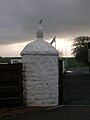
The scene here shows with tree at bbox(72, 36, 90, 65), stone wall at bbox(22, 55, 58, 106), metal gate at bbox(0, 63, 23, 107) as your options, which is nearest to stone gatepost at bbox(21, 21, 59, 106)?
stone wall at bbox(22, 55, 58, 106)

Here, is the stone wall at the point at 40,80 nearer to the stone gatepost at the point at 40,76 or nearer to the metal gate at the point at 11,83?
the stone gatepost at the point at 40,76

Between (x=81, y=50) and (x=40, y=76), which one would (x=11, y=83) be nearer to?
(x=40, y=76)

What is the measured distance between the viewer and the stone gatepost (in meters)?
16.9

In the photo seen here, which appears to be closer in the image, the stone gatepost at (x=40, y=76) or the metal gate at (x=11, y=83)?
the metal gate at (x=11, y=83)

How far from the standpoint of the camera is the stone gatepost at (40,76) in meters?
16.9

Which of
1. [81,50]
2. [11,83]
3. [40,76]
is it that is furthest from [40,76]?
[81,50]

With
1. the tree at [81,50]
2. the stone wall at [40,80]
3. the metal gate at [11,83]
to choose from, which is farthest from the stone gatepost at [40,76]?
the tree at [81,50]

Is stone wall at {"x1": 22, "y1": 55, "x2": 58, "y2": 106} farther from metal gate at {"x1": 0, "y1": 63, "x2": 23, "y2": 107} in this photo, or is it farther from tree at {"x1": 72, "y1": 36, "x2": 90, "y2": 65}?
tree at {"x1": 72, "y1": 36, "x2": 90, "y2": 65}

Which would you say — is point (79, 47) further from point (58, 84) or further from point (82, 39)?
point (58, 84)

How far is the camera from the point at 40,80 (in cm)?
1694

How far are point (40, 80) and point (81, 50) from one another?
8491 centimetres

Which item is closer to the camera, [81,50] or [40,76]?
[40,76]

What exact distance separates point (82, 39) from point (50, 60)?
8973cm

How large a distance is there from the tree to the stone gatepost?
80055 millimetres
